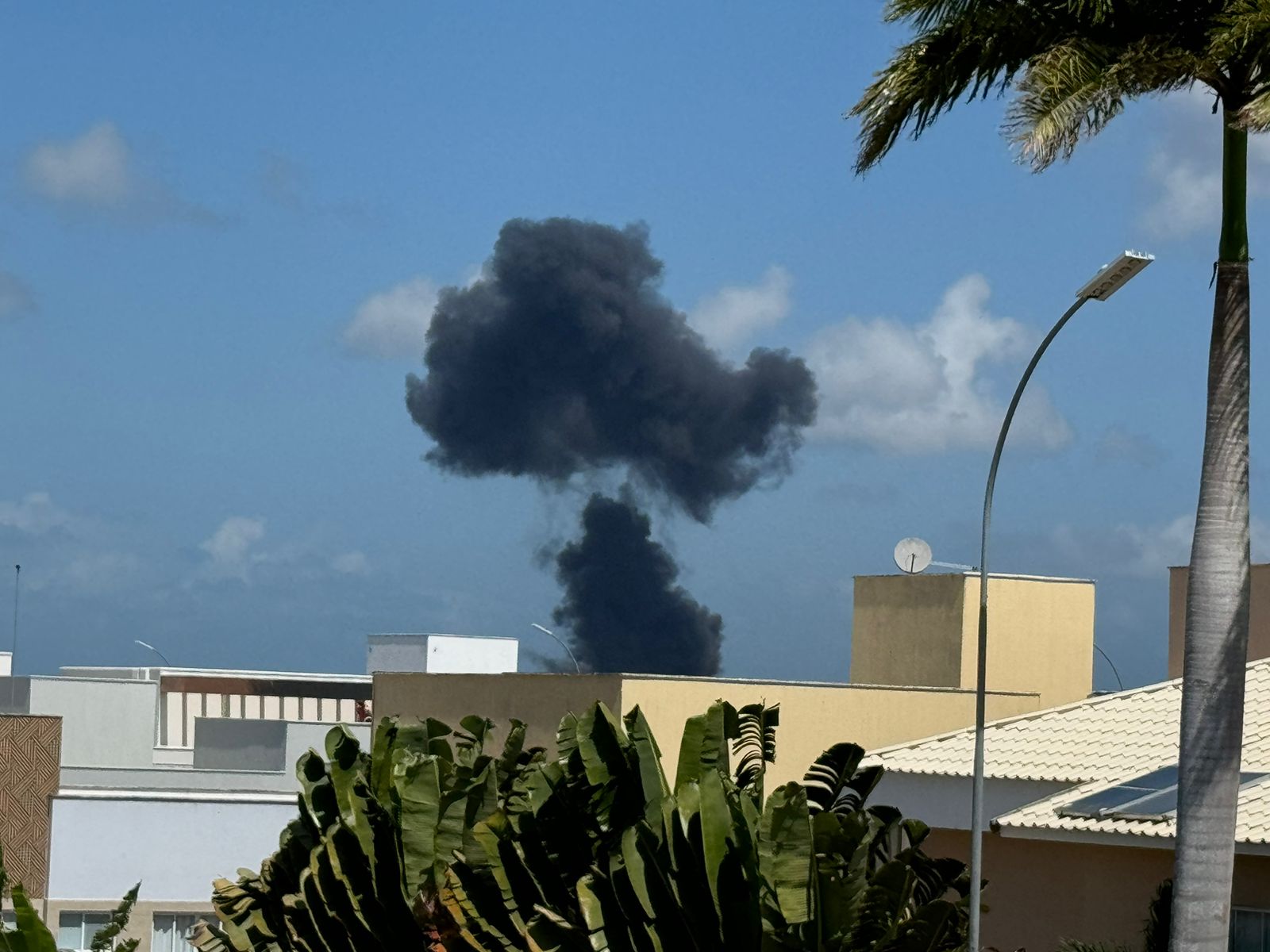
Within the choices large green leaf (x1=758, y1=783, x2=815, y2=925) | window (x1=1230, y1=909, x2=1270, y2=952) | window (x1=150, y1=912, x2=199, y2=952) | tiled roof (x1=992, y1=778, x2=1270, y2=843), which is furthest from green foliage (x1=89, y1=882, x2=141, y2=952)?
window (x1=150, y1=912, x2=199, y2=952)

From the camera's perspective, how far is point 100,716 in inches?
2048

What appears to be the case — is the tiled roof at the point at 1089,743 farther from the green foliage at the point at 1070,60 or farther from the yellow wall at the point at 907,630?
the green foliage at the point at 1070,60

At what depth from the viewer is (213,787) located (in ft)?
158

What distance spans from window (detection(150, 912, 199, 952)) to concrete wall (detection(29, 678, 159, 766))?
11279 millimetres

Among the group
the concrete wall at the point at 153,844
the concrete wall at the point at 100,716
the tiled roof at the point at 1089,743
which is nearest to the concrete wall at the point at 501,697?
the concrete wall at the point at 153,844

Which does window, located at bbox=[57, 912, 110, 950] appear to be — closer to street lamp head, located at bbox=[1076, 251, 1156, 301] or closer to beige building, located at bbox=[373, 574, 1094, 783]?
beige building, located at bbox=[373, 574, 1094, 783]

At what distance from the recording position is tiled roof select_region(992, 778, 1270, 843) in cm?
2219

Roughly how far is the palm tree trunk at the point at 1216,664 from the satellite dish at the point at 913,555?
2347cm

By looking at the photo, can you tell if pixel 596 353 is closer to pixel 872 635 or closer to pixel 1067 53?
pixel 872 635

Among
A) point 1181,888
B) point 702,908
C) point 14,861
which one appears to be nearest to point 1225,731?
point 1181,888

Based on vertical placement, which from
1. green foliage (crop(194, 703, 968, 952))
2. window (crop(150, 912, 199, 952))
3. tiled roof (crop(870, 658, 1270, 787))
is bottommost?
window (crop(150, 912, 199, 952))

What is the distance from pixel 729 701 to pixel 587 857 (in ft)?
49.9

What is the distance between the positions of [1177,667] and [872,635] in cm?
766

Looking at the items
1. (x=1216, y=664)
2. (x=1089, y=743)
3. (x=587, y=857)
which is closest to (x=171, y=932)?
(x=1089, y=743)
